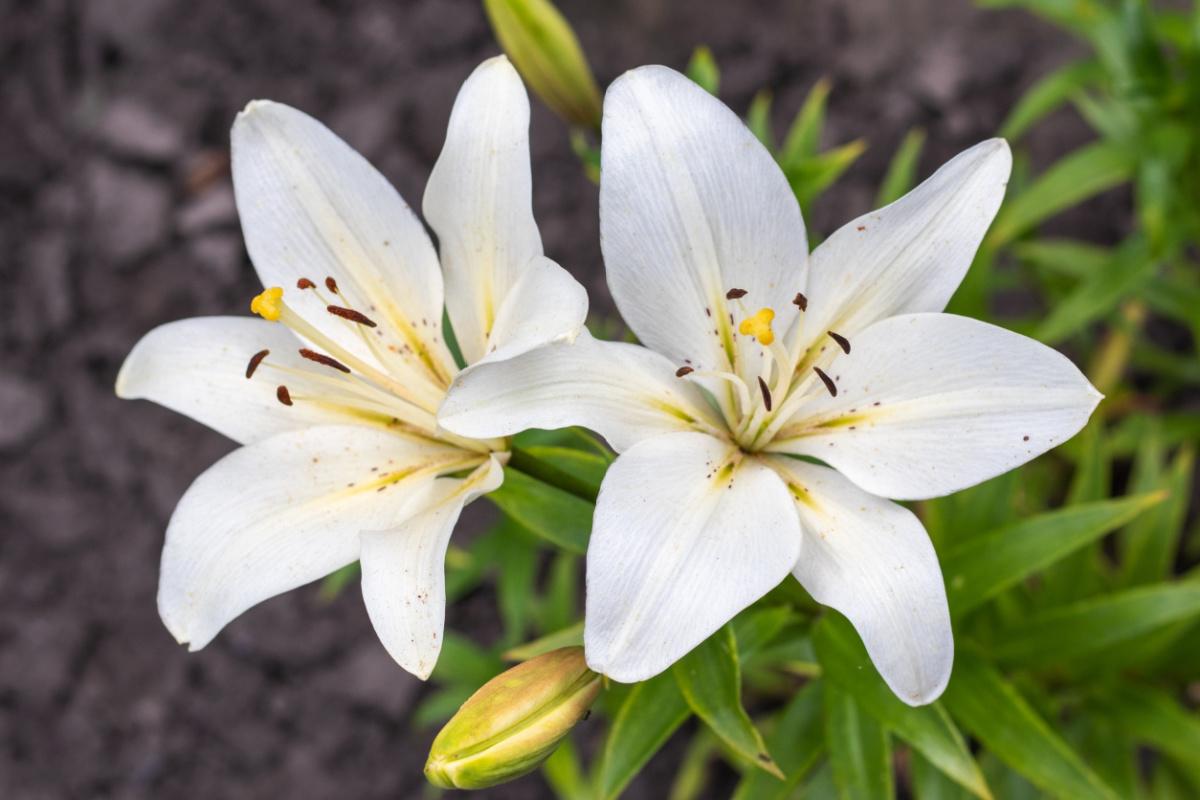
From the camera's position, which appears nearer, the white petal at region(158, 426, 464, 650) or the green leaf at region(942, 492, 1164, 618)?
the white petal at region(158, 426, 464, 650)

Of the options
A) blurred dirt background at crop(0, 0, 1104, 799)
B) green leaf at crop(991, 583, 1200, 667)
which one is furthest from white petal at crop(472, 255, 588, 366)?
blurred dirt background at crop(0, 0, 1104, 799)

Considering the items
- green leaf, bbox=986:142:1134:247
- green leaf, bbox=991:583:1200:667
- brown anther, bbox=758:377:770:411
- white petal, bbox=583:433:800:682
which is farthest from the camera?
green leaf, bbox=986:142:1134:247

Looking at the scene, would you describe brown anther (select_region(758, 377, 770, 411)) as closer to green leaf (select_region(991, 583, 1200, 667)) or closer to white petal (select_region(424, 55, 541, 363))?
white petal (select_region(424, 55, 541, 363))

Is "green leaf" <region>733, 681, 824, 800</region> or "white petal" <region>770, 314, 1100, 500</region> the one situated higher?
"white petal" <region>770, 314, 1100, 500</region>

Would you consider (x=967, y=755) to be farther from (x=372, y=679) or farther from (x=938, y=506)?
(x=372, y=679)

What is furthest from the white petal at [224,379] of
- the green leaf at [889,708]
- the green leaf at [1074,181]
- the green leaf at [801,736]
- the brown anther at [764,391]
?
the green leaf at [1074,181]

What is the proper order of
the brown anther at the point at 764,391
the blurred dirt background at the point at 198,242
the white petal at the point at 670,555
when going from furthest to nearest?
the blurred dirt background at the point at 198,242 < the brown anther at the point at 764,391 < the white petal at the point at 670,555

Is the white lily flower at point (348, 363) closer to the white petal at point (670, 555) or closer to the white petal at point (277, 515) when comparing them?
the white petal at point (277, 515)
